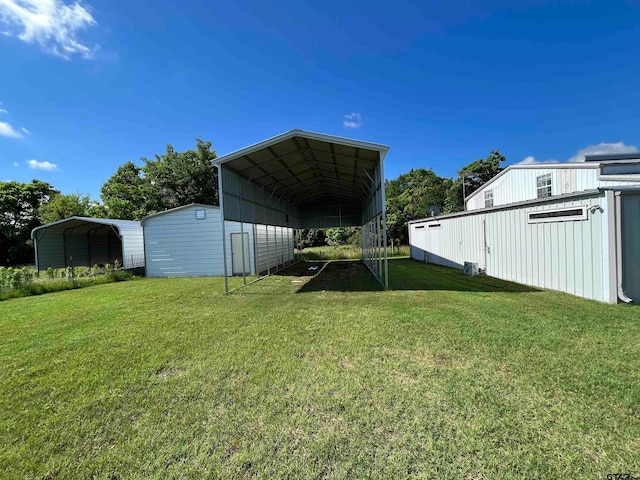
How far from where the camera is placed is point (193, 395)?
8.68 feet

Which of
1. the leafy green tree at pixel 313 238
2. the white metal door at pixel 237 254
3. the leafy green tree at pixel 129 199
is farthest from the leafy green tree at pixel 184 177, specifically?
the white metal door at pixel 237 254

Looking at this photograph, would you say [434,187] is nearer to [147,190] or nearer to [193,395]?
[147,190]

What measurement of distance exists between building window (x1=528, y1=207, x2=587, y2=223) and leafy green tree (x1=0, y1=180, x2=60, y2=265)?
114ft

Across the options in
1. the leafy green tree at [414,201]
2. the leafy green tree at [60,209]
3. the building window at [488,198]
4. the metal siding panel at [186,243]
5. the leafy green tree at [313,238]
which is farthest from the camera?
the leafy green tree at [313,238]

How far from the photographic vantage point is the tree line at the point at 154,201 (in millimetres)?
24328

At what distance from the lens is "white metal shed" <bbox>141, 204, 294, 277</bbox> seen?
12.3 m

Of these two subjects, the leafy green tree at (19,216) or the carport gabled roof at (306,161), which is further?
the leafy green tree at (19,216)

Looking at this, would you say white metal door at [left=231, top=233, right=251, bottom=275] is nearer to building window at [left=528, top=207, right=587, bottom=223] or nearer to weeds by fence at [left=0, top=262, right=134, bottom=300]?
weeds by fence at [left=0, top=262, right=134, bottom=300]

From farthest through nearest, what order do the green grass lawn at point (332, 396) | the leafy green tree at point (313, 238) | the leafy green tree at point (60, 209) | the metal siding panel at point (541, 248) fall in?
the leafy green tree at point (313, 238) → the leafy green tree at point (60, 209) → the metal siding panel at point (541, 248) → the green grass lawn at point (332, 396)

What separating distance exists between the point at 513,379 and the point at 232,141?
18368 mm

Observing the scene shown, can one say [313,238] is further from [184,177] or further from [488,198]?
[488,198]

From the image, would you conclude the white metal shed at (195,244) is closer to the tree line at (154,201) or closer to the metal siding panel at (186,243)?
the metal siding panel at (186,243)

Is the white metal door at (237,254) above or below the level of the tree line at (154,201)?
below

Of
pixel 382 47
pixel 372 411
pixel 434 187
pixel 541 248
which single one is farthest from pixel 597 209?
pixel 434 187
